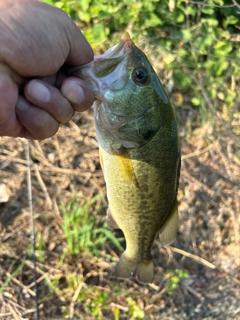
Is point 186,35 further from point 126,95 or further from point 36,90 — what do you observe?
point 36,90

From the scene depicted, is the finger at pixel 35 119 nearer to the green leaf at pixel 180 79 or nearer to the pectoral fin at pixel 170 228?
the pectoral fin at pixel 170 228

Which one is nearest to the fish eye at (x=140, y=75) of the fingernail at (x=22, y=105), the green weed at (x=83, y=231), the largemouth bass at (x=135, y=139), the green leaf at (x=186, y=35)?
the largemouth bass at (x=135, y=139)

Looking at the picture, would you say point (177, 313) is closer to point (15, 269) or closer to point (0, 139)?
point (15, 269)

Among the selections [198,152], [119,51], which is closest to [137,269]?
[119,51]

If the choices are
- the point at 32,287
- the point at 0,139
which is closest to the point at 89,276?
the point at 32,287

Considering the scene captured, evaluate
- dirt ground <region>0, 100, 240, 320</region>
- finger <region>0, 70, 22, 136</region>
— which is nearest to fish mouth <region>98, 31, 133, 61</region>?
finger <region>0, 70, 22, 136</region>

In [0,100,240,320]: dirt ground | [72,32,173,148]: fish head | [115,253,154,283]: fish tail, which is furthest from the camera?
[0,100,240,320]: dirt ground

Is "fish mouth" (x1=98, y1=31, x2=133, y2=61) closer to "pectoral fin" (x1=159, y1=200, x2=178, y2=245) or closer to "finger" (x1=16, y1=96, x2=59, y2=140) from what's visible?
"finger" (x1=16, y1=96, x2=59, y2=140)
